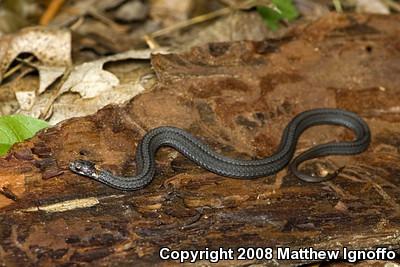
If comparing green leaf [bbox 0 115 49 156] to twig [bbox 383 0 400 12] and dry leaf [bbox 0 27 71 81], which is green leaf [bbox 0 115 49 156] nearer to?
dry leaf [bbox 0 27 71 81]

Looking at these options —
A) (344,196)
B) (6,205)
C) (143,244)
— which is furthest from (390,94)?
(6,205)

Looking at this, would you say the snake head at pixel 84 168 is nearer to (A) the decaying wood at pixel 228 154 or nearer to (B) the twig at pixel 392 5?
(A) the decaying wood at pixel 228 154

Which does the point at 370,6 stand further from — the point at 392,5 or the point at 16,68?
the point at 16,68

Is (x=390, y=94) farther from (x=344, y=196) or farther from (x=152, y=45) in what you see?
(x=152, y=45)

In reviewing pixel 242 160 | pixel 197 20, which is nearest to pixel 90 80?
pixel 242 160

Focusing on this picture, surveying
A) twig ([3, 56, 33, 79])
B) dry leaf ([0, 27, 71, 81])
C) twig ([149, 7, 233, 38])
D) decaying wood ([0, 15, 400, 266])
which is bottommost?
decaying wood ([0, 15, 400, 266])

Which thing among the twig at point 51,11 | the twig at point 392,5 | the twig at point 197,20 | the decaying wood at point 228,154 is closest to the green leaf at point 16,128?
the decaying wood at point 228,154

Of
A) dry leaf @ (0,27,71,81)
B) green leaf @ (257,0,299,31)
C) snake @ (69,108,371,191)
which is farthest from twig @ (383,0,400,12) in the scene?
dry leaf @ (0,27,71,81)
